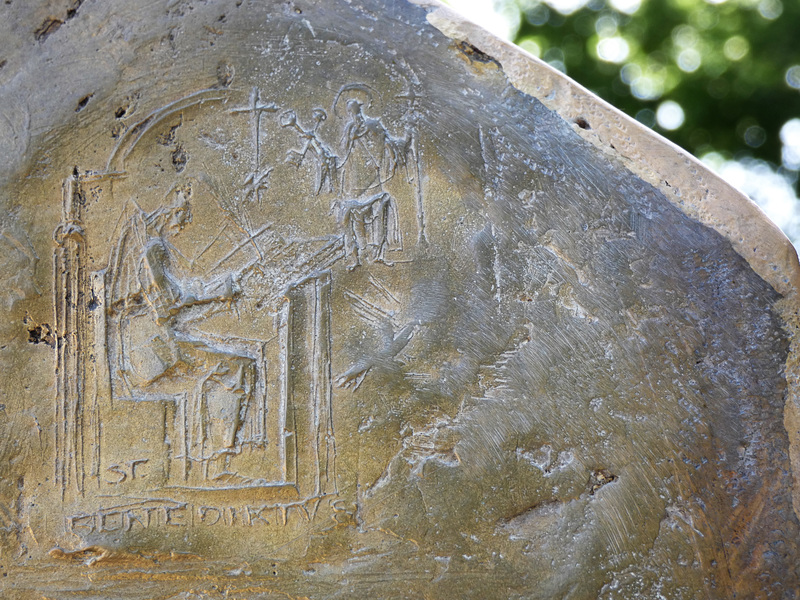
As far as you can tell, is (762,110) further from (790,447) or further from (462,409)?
(462,409)

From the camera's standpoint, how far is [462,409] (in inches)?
79.4

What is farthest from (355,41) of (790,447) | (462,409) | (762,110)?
(762,110)

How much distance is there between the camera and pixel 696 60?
3424mm

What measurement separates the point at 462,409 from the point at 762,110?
2.65 meters

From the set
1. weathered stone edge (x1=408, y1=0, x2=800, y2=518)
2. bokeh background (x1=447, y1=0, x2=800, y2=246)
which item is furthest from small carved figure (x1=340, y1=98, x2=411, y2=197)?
bokeh background (x1=447, y1=0, x2=800, y2=246)

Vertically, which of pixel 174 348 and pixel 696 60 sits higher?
pixel 696 60

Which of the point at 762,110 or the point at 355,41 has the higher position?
the point at 762,110

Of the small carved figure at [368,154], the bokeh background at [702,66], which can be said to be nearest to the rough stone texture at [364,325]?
the small carved figure at [368,154]

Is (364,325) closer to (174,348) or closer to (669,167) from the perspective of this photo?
(174,348)

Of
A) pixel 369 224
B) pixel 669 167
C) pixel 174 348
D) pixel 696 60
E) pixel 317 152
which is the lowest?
pixel 174 348

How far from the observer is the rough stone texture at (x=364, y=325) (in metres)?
1.93

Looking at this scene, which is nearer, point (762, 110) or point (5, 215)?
point (5, 215)

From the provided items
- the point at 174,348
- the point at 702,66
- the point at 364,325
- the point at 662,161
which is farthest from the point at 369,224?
the point at 702,66

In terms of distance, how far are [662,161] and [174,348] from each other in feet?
5.50
